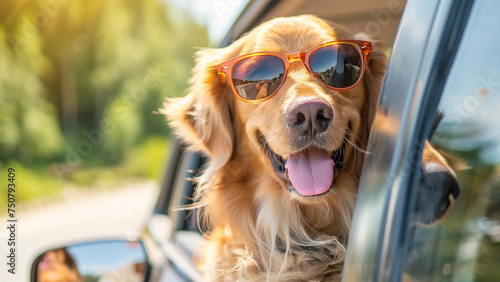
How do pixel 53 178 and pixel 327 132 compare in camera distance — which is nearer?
pixel 327 132

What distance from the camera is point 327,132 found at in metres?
1.90

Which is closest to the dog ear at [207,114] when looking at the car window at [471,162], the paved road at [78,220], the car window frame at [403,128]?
the car window frame at [403,128]

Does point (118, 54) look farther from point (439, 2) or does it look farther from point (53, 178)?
point (439, 2)

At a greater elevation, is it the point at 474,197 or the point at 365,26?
the point at 365,26

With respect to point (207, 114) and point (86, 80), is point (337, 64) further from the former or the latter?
point (86, 80)

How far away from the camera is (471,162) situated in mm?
1056

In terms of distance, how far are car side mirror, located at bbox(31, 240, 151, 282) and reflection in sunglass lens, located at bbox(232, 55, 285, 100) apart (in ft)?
3.55

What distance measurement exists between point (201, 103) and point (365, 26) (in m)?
0.98

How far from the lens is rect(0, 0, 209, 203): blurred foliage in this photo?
16.8 metres

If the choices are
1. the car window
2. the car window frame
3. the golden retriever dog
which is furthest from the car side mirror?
the car window

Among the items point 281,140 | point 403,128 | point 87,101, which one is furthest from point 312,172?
point 87,101

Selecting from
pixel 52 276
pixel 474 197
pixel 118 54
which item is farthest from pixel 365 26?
pixel 118 54

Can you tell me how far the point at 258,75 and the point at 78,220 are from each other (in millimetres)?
11072

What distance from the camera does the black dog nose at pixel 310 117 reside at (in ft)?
5.98
